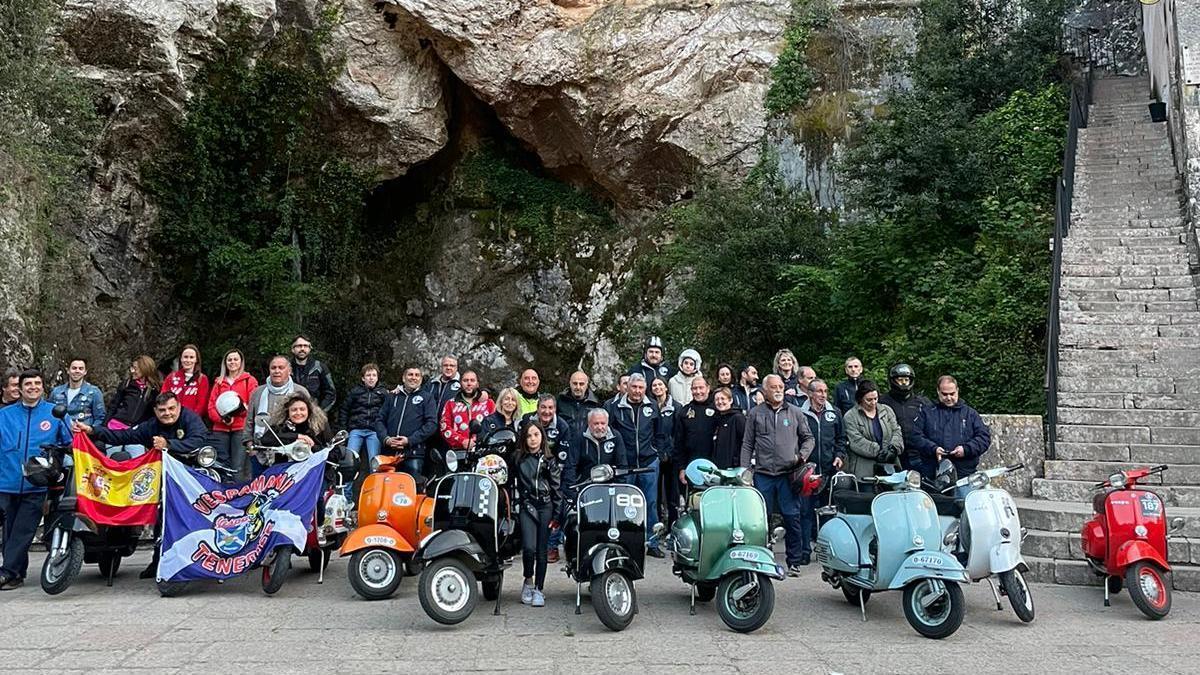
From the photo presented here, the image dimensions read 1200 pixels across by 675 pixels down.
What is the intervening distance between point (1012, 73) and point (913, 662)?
13541mm

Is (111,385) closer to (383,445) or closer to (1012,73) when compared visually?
(383,445)

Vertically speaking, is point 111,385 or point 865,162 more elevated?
point 865,162

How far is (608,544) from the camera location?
19.3 feet

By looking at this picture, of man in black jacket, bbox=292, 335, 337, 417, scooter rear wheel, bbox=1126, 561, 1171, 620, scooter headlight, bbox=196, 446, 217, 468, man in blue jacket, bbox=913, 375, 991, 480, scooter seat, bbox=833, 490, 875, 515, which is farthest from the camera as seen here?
man in black jacket, bbox=292, 335, 337, 417

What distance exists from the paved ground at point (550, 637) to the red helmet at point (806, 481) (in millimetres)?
858

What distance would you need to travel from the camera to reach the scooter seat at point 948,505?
251 inches

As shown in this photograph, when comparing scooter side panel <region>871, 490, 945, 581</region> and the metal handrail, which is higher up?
the metal handrail

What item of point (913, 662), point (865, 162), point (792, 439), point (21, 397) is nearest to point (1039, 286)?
point (865, 162)

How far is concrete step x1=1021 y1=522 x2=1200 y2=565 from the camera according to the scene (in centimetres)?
700

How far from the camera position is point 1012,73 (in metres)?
15.7

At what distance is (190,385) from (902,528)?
6266 mm

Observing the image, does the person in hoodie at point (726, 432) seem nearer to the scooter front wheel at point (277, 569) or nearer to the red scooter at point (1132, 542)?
the red scooter at point (1132, 542)

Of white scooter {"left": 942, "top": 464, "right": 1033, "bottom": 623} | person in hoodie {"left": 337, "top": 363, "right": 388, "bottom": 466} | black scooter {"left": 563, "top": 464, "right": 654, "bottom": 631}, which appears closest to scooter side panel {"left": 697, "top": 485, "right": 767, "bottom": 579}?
black scooter {"left": 563, "top": 464, "right": 654, "bottom": 631}

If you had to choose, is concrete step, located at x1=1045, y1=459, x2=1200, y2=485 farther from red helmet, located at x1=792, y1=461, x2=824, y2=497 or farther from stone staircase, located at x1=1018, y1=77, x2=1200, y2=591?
red helmet, located at x1=792, y1=461, x2=824, y2=497
